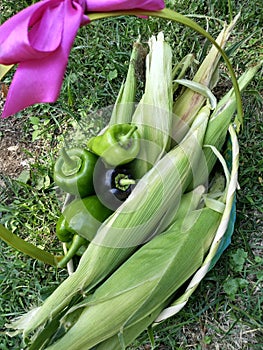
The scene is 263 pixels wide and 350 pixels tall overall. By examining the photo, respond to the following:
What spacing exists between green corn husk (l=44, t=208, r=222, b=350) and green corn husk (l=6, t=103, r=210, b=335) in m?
0.03

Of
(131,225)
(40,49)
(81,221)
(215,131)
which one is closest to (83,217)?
(81,221)

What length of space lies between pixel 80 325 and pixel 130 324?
11 centimetres

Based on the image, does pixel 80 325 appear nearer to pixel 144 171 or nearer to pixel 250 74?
pixel 144 171

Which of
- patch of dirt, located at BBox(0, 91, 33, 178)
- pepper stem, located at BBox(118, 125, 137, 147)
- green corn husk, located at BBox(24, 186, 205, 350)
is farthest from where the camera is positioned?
→ patch of dirt, located at BBox(0, 91, 33, 178)

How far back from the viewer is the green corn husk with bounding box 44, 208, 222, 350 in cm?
114

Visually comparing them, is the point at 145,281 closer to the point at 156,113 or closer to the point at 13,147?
the point at 156,113

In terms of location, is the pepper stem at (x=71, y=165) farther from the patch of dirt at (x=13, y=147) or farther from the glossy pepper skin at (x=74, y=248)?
the patch of dirt at (x=13, y=147)

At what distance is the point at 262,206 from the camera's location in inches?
55.5

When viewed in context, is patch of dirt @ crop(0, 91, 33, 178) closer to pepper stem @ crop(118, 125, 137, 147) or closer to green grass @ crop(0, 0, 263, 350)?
green grass @ crop(0, 0, 263, 350)

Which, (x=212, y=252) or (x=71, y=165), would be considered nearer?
(x=212, y=252)

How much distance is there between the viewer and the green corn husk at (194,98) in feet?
4.42

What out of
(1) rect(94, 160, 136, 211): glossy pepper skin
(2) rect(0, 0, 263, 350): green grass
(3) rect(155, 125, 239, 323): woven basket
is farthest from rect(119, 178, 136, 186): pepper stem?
(2) rect(0, 0, 263, 350): green grass

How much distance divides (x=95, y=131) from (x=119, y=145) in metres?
0.36

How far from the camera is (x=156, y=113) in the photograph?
1.31 meters
